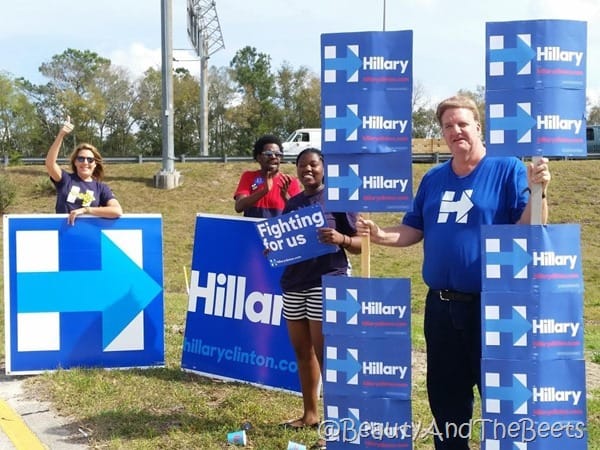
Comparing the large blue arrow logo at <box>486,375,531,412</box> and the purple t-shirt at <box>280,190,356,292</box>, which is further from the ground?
the purple t-shirt at <box>280,190,356,292</box>

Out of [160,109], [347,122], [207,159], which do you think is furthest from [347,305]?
[160,109]

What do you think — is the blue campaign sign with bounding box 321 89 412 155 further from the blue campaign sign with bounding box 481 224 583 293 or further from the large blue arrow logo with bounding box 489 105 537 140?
the blue campaign sign with bounding box 481 224 583 293

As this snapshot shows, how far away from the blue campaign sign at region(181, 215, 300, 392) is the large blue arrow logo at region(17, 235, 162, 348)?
0.48 m

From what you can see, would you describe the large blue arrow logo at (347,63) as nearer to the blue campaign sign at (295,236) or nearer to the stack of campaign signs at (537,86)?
the stack of campaign signs at (537,86)

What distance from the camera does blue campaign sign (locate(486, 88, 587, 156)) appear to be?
3516 mm

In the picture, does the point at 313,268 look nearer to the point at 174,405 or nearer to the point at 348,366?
the point at 348,366

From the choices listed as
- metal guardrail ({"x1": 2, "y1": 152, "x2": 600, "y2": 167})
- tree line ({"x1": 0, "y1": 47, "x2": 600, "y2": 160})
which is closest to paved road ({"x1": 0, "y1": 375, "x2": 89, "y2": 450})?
metal guardrail ({"x1": 2, "y1": 152, "x2": 600, "y2": 167})

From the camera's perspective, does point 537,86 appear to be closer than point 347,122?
Result: Yes

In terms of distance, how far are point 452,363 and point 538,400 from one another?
0.47 meters

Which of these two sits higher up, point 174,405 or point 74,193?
point 74,193

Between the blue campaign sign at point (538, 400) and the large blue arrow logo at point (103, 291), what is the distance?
3.67 metres

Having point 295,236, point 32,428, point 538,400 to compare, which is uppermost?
point 295,236

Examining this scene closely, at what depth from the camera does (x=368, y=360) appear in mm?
4051

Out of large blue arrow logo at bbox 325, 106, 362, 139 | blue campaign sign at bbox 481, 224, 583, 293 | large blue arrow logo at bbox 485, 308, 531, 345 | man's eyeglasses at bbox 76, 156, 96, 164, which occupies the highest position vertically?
large blue arrow logo at bbox 325, 106, 362, 139
